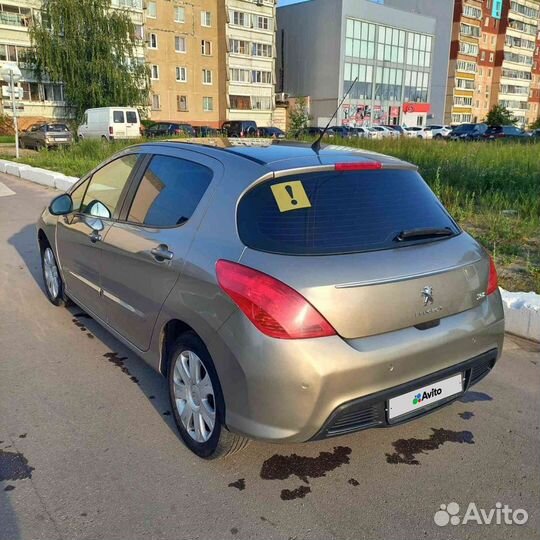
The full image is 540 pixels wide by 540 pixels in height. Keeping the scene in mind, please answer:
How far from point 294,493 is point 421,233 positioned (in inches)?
58.9

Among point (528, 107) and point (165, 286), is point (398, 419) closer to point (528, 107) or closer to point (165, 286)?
point (165, 286)

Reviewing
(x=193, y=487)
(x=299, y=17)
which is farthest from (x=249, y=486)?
(x=299, y=17)

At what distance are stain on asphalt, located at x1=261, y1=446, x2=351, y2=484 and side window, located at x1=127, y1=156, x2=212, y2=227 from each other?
1.43 m

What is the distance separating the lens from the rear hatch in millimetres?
2314

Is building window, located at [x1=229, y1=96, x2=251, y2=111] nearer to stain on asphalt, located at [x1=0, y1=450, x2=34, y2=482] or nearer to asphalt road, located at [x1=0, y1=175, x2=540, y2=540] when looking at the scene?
asphalt road, located at [x1=0, y1=175, x2=540, y2=540]

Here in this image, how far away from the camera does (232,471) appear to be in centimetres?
270

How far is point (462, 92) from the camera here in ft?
262

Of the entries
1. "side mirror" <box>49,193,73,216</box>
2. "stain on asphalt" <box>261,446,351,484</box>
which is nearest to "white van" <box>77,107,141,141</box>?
"side mirror" <box>49,193,73,216</box>

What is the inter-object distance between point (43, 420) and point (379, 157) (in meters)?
2.63

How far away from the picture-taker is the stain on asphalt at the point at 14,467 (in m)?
2.64

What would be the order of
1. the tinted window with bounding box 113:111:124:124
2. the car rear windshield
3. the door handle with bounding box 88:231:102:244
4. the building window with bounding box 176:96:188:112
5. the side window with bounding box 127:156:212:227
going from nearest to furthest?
the car rear windshield
the side window with bounding box 127:156:212:227
the door handle with bounding box 88:231:102:244
the tinted window with bounding box 113:111:124:124
the building window with bounding box 176:96:188:112

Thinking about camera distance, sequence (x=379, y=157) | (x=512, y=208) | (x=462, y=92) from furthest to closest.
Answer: (x=462, y=92), (x=512, y=208), (x=379, y=157)

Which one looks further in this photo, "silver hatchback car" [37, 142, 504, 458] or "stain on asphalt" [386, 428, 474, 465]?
"stain on asphalt" [386, 428, 474, 465]

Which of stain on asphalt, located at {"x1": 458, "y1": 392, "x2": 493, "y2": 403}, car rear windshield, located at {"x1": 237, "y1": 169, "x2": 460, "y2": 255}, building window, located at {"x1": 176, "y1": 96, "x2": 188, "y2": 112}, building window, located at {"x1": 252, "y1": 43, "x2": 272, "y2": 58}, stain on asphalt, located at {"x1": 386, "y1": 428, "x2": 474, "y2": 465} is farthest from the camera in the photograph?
building window, located at {"x1": 252, "y1": 43, "x2": 272, "y2": 58}
